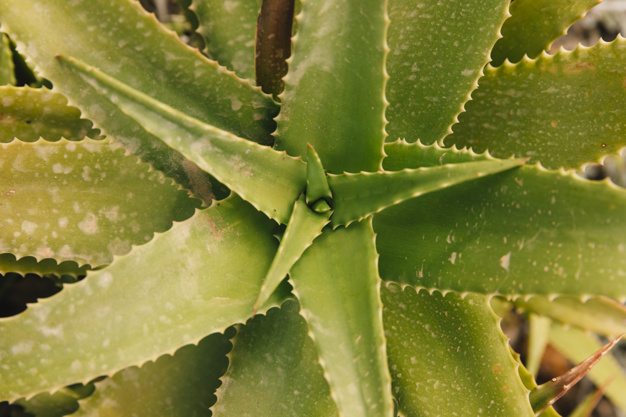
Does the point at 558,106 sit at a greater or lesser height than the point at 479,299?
greater

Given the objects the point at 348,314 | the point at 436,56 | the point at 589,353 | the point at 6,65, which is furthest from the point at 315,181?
the point at 589,353

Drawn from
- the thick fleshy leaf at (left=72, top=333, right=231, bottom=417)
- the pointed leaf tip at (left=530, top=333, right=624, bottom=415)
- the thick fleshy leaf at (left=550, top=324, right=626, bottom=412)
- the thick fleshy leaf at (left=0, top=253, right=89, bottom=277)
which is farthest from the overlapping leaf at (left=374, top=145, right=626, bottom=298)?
the thick fleshy leaf at (left=550, top=324, right=626, bottom=412)

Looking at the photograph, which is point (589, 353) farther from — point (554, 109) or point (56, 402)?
point (56, 402)

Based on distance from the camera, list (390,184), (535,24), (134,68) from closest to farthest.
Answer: (390,184), (134,68), (535,24)

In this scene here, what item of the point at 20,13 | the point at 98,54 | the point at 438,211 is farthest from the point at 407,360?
the point at 20,13

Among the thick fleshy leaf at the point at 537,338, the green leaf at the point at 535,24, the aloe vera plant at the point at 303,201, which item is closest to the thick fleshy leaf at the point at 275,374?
the aloe vera plant at the point at 303,201

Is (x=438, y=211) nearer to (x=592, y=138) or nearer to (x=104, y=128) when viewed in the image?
(x=592, y=138)
